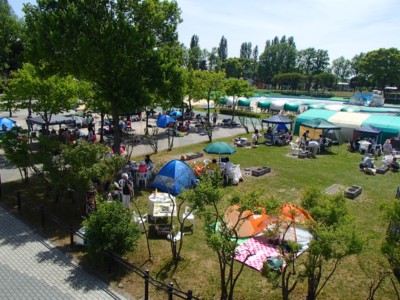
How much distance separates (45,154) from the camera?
1240cm

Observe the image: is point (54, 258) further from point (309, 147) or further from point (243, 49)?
point (243, 49)

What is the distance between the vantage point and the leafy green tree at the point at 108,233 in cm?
859

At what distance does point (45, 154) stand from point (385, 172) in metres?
18.7

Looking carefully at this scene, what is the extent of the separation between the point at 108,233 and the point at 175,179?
630 cm

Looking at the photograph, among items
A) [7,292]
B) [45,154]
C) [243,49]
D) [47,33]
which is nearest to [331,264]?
[7,292]

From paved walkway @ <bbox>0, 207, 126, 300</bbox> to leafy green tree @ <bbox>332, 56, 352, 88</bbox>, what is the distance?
13164 cm

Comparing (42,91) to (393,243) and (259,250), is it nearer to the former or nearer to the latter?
(259,250)

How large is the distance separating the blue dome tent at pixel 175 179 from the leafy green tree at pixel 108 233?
18.6 ft

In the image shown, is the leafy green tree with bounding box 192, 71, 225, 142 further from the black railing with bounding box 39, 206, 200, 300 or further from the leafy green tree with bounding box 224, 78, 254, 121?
the black railing with bounding box 39, 206, 200, 300

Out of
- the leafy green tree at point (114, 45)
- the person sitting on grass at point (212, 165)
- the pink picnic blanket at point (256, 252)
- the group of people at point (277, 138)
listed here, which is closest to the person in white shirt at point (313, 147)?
the group of people at point (277, 138)

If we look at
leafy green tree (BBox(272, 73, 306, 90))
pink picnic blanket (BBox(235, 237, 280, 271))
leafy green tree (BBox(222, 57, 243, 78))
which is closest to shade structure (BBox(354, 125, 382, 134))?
pink picnic blanket (BBox(235, 237, 280, 271))

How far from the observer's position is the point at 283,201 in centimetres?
1443

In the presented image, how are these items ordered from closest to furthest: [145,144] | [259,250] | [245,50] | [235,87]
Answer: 1. [259,250]
2. [145,144]
3. [235,87]
4. [245,50]

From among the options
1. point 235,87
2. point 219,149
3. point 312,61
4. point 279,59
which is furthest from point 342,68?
point 219,149
